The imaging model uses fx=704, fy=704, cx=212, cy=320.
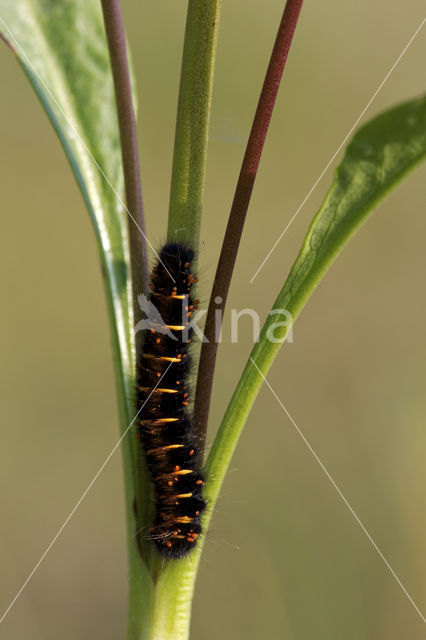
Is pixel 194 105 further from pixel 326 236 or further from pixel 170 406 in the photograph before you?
pixel 170 406

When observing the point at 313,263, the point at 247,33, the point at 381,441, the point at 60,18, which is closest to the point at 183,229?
the point at 313,263

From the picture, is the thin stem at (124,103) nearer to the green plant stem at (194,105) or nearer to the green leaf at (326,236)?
the green plant stem at (194,105)

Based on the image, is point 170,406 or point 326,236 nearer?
point 326,236

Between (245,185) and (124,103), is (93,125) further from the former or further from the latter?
(245,185)

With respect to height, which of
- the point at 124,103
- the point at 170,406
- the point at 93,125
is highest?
the point at 93,125

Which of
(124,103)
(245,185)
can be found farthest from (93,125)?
(245,185)

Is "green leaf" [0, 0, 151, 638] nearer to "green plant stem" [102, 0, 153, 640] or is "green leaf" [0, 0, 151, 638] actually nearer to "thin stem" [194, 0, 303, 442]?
"green plant stem" [102, 0, 153, 640]

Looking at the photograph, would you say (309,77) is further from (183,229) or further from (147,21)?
(183,229)

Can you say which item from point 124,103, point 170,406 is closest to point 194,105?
point 124,103

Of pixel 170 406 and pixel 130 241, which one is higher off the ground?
pixel 130 241
